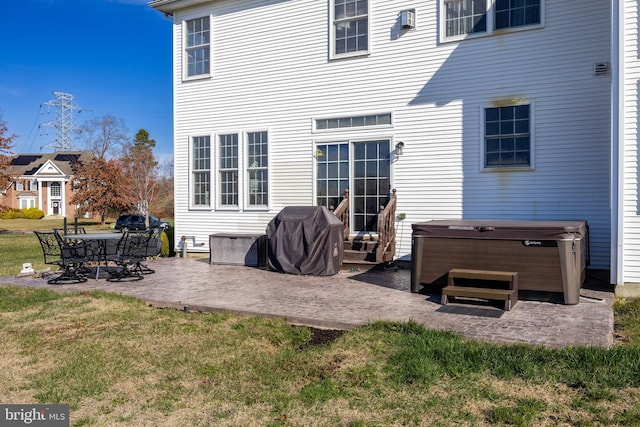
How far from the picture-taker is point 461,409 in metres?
3.79

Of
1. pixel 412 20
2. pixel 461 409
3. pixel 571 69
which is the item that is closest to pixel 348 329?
pixel 461 409

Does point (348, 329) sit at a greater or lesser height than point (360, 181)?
lesser

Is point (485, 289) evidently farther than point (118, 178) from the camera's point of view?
No

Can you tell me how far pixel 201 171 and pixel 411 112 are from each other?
5.76m

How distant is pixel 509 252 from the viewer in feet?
24.0

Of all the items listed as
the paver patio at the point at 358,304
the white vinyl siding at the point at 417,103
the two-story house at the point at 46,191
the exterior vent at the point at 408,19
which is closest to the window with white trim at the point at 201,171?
the white vinyl siding at the point at 417,103

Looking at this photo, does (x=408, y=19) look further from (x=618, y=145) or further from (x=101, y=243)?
(x=101, y=243)

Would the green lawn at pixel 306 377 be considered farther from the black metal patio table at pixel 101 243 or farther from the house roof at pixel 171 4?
the house roof at pixel 171 4

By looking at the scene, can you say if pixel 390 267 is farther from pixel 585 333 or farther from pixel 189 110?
pixel 189 110

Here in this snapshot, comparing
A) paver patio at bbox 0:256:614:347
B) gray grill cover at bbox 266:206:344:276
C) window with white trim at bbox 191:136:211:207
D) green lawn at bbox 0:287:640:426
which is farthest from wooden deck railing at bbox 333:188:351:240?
green lawn at bbox 0:287:640:426

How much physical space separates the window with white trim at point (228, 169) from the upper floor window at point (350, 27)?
11.3 feet

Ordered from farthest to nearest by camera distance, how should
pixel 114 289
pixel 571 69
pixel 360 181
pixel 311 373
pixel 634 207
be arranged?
pixel 360 181, pixel 571 69, pixel 114 289, pixel 634 207, pixel 311 373

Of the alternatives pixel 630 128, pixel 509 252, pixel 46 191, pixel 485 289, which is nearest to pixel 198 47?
pixel 509 252

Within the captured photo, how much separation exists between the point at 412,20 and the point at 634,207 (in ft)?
18.4
